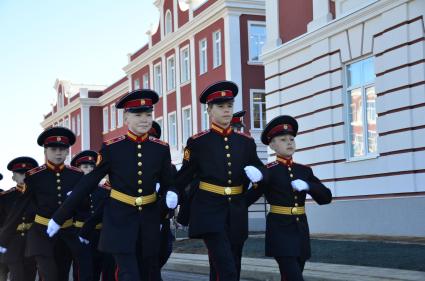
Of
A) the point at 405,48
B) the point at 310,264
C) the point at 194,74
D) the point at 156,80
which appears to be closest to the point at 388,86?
the point at 405,48

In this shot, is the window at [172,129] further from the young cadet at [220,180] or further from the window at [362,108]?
the young cadet at [220,180]

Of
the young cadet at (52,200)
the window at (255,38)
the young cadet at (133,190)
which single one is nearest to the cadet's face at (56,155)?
the young cadet at (52,200)

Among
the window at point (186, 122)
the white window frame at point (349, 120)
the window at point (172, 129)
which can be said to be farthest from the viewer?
the window at point (172, 129)

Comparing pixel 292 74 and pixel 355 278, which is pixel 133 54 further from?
pixel 355 278

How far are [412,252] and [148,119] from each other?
8.02 m

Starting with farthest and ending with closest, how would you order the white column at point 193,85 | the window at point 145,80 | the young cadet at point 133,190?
the window at point 145,80 → the white column at point 193,85 → the young cadet at point 133,190

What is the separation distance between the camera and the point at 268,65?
2497cm

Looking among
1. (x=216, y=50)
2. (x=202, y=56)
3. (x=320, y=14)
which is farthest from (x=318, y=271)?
(x=202, y=56)

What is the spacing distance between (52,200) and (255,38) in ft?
88.4

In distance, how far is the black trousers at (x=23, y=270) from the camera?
32.0 feet

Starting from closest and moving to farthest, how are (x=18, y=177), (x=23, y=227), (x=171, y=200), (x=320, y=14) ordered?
(x=171, y=200)
(x=23, y=227)
(x=18, y=177)
(x=320, y=14)

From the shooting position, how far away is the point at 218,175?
7477mm

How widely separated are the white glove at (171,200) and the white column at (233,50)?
2733 centimetres

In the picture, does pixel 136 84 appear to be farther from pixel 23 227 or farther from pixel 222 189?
pixel 222 189
